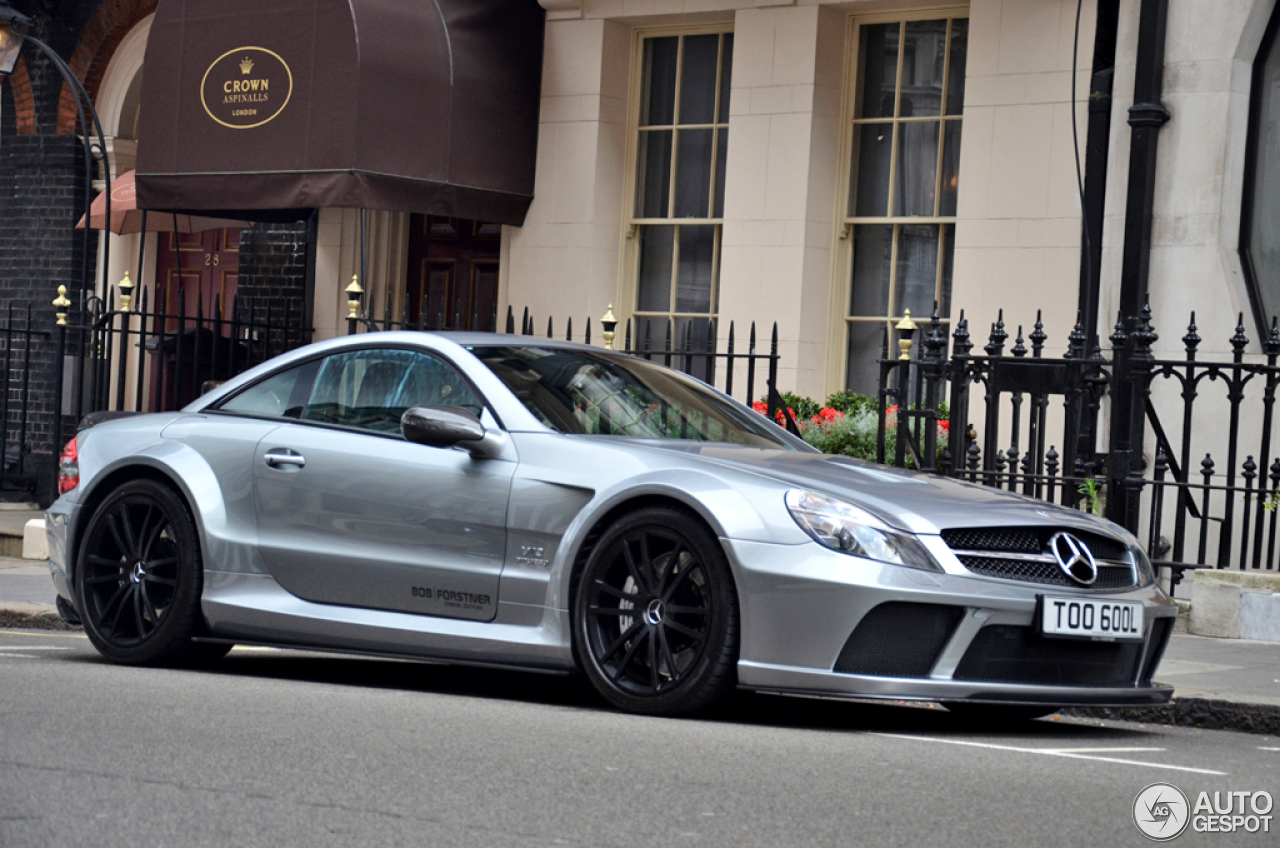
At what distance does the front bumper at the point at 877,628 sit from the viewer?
226 inches

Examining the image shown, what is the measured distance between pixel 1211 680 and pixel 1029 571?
2076 mm

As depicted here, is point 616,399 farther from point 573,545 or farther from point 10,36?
point 10,36

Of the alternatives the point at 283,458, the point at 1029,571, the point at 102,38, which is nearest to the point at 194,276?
the point at 102,38

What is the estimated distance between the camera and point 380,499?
684cm

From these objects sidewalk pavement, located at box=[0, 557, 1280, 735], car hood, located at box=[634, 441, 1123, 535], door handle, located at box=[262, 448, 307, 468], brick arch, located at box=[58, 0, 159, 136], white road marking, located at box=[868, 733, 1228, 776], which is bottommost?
sidewalk pavement, located at box=[0, 557, 1280, 735]

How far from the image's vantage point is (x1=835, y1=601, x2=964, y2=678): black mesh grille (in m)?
5.77

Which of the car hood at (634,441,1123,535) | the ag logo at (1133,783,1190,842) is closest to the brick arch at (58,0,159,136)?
the car hood at (634,441,1123,535)

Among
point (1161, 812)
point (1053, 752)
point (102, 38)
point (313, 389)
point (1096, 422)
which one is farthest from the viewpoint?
point (102, 38)

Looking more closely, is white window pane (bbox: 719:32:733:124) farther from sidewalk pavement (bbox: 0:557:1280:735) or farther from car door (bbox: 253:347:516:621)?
car door (bbox: 253:347:516:621)

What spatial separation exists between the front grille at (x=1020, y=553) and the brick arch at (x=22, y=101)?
15.8 meters

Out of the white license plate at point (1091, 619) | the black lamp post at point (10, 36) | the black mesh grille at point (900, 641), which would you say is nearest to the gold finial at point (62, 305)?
the black lamp post at point (10, 36)

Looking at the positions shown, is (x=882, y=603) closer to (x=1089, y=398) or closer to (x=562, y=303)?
(x=1089, y=398)

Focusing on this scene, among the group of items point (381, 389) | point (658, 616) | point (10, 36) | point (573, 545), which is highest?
point (10, 36)

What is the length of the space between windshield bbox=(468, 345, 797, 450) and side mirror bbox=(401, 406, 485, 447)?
0.94ft
